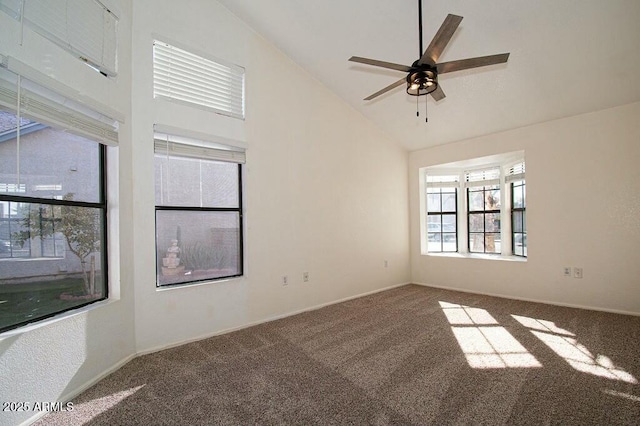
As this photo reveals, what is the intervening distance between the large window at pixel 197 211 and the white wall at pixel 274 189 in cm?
13

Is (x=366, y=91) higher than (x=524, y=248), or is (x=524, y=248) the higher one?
(x=366, y=91)

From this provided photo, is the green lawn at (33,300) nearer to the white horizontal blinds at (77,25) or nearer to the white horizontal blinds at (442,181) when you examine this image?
the white horizontal blinds at (77,25)

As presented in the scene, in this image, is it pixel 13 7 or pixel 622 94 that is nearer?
pixel 13 7

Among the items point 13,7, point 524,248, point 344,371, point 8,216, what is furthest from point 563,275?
point 13,7

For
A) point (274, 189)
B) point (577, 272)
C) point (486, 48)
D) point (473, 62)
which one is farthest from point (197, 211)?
point (577, 272)

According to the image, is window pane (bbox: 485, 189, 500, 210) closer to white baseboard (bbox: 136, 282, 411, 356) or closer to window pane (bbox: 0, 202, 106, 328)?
white baseboard (bbox: 136, 282, 411, 356)

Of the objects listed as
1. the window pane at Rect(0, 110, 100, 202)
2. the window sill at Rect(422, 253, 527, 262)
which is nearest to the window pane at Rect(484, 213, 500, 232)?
the window sill at Rect(422, 253, 527, 262)

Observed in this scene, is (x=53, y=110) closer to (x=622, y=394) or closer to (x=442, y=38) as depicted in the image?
(x=442, y=38)

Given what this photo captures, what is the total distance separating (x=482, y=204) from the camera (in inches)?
218

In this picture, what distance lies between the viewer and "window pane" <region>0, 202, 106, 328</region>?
1.88 meters

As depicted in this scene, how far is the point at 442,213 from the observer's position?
590 cm

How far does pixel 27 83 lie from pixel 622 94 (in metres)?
5.66

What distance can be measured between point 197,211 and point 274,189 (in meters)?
0.97

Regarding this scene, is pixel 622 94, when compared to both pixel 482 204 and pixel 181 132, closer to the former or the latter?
pixel 482 204
